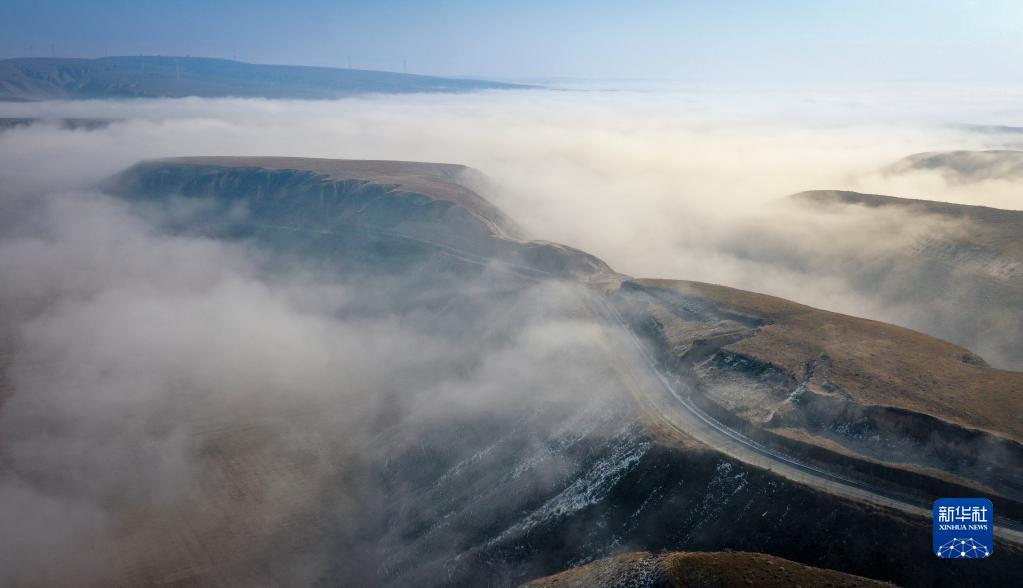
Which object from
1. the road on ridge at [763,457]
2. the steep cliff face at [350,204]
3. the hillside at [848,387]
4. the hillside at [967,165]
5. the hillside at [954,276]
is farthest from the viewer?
the hillside at [967,165]

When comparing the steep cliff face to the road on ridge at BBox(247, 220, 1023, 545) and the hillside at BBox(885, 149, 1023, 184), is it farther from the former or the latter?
the hillside at BBox(885, 149, 1023, 184)

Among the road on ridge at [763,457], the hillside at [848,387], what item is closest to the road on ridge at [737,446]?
the road on ridge at [763,457]

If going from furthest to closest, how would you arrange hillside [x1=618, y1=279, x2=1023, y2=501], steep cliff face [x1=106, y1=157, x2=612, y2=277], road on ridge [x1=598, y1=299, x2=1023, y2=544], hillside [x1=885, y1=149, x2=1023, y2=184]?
hillside [x1=885, y1=149, x2=1023, y2=184] → steep cliff face [x1=106, y1=157, x2=612, y2=277] → hillside [x1=618, y1=279, x2=1023, y2=501] → road on ridge [x1=598, y1=299, x2=1023, y2=544]

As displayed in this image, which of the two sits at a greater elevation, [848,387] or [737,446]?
[848,387]

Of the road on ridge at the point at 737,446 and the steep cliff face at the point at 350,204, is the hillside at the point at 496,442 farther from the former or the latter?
the steep cliff face at the point at 350,204

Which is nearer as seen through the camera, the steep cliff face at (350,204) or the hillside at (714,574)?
the hillside at (714,574)

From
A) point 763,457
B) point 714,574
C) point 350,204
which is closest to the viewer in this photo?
point 714,574

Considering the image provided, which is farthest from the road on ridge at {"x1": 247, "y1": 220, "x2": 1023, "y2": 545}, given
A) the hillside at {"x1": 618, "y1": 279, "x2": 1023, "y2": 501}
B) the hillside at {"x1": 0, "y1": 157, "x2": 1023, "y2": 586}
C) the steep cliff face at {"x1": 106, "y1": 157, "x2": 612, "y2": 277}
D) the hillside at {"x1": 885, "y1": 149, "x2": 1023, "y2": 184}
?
the hillside at {"x1": 885, "y1": 149, "x2": 1023, "y2": 184}

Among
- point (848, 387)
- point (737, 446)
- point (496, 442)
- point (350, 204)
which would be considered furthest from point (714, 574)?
point (350, 204)

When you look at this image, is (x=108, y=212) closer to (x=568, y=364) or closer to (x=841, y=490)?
(x=568, y=364)

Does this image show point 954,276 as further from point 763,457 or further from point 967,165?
point 967,165
